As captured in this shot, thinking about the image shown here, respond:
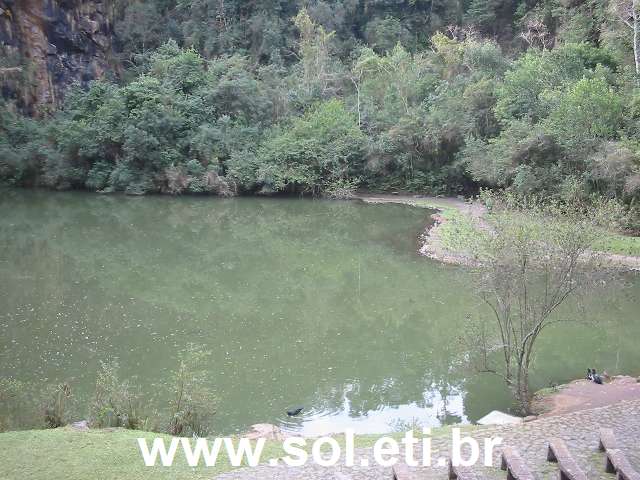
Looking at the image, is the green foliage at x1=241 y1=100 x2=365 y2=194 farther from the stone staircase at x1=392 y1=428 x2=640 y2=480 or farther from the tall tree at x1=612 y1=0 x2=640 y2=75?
the stone staircase at x1=392 y1=428 x2=640 y2=480

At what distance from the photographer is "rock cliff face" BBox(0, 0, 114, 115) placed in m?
47.6

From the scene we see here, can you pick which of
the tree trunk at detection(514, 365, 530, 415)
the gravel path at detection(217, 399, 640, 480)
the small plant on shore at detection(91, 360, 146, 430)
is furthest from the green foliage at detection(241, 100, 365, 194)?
the gravel path at detection(217, 399, 640, 480)

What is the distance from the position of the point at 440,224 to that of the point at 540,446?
22.7 meters

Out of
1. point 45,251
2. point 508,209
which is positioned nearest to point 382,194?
point 45,251

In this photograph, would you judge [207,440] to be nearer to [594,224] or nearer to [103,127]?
[594,224]

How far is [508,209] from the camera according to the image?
42.3ft

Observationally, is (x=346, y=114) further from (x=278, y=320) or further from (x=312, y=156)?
(x=278, y=320)

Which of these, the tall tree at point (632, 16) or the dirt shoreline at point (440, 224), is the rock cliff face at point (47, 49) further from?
the tall tree at point (632, 16)

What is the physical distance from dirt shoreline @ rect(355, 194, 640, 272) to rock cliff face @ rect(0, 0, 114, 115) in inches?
1037

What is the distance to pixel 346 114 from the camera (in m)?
45.1

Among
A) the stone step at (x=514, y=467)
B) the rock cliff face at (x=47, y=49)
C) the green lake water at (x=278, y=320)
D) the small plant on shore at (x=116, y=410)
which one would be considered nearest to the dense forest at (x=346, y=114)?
the rock cliff face at (x=47, y=49)

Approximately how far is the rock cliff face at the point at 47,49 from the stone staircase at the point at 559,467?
4749 cm

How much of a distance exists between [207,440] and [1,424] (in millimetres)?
3788

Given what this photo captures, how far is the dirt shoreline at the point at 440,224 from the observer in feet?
73.5
